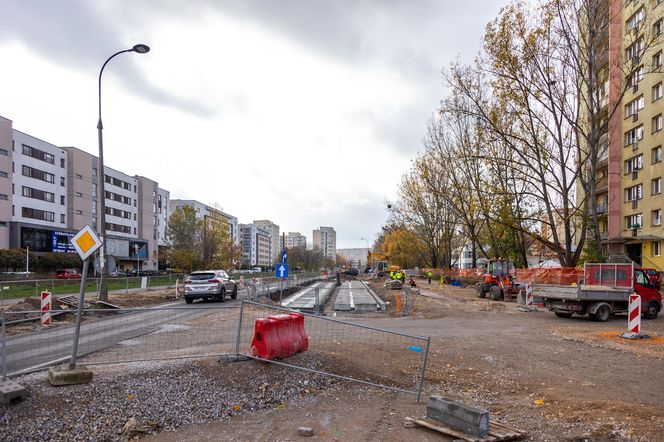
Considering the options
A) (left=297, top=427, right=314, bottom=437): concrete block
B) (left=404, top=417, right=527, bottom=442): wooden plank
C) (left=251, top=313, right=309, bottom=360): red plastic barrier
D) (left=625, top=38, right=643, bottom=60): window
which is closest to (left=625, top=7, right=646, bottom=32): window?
(left=625, top=38, right=643, bottom=60): window

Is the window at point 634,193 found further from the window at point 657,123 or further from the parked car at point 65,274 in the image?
the parked car at point 65,274

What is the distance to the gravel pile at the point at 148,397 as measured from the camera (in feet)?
19.0

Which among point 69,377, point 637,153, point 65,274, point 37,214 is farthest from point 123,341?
point 37,214

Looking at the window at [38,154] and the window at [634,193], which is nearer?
the window at [634,193]

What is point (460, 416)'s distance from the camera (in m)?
5.70

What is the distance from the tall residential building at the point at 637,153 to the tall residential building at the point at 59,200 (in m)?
43.9

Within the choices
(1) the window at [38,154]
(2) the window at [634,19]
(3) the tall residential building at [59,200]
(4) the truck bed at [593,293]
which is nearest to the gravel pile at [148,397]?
(4) the truck bed at [593,293]

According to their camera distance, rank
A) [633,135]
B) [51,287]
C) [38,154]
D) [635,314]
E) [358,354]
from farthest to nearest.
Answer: [38,154]
[633,135]
[51,287]
[635,314]
[358,354]

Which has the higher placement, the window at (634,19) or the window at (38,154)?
the window at (634,19)

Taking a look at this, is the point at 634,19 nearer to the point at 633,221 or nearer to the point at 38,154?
the point at 633,221

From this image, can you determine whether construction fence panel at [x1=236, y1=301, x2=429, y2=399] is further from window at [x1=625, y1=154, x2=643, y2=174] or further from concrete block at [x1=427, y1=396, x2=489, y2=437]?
window at [x1=625, y1=154, x2=643, y2=174]

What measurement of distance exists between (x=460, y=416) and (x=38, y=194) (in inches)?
2905

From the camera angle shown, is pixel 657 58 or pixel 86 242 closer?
pixel 86 242

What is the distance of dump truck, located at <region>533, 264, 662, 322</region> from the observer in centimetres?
1822
